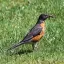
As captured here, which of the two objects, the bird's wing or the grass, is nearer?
the grass

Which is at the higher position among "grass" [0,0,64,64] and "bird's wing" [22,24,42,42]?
"bird's wing" [22,24,42,42]

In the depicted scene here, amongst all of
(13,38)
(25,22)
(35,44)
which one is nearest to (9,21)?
(25,22)

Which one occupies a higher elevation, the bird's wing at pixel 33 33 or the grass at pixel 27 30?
the bird's wing at pixel 33 33

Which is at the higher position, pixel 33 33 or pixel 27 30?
pixel 33 33

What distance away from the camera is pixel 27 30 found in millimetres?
15180

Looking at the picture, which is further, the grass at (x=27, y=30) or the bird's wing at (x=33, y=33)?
the bird's wing at (x=33, y=33)

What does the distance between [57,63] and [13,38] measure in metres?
2.84

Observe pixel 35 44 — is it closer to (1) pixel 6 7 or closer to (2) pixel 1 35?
(2) pixel 1 35

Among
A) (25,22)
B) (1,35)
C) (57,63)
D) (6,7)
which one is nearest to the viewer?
(57,63)

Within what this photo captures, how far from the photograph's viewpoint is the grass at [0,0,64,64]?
40.7 ft

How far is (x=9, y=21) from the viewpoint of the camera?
1598 cm

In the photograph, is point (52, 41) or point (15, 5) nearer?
point (52, 41)

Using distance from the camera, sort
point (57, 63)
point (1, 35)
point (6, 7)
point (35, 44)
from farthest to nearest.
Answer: point (6, 7), point (1, 35), point (35, 44), point (57, 63)

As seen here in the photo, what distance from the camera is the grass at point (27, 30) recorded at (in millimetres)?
12397
